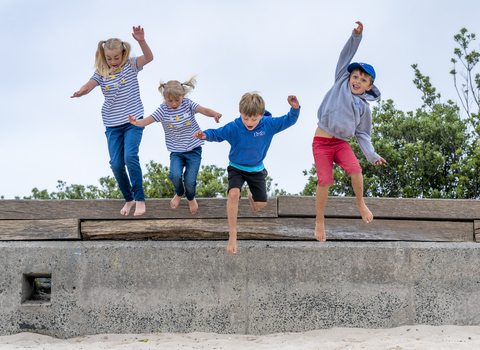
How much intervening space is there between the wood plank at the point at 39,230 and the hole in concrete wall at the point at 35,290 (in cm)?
45

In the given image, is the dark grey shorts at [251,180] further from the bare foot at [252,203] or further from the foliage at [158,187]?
the foliage at [158,187]

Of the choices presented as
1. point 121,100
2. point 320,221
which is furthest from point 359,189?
point 121,100

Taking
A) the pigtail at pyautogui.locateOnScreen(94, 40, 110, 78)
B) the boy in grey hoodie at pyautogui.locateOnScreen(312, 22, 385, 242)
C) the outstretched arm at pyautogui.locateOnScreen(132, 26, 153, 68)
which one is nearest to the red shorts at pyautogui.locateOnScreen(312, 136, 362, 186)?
the boy in grey hoodie at pyautogui.locateOnScreen(312, 22, 385, 242)

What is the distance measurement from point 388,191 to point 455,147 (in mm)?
1393

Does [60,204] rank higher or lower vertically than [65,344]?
higher

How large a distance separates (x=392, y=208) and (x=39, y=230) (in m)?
4.18

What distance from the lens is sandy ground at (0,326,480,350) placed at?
436 cm

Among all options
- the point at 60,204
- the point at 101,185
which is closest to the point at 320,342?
the point at 60,204

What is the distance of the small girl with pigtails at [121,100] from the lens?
492 centimetres

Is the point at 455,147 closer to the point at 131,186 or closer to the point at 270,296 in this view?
the point at 270,296

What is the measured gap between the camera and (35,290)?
533cm

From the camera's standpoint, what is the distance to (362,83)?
4.36m

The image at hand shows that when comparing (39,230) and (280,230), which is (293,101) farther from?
(39,230)

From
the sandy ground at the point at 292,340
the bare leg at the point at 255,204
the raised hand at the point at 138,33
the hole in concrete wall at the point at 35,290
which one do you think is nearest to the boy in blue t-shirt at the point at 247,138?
the bare leg at the point at 255,204
